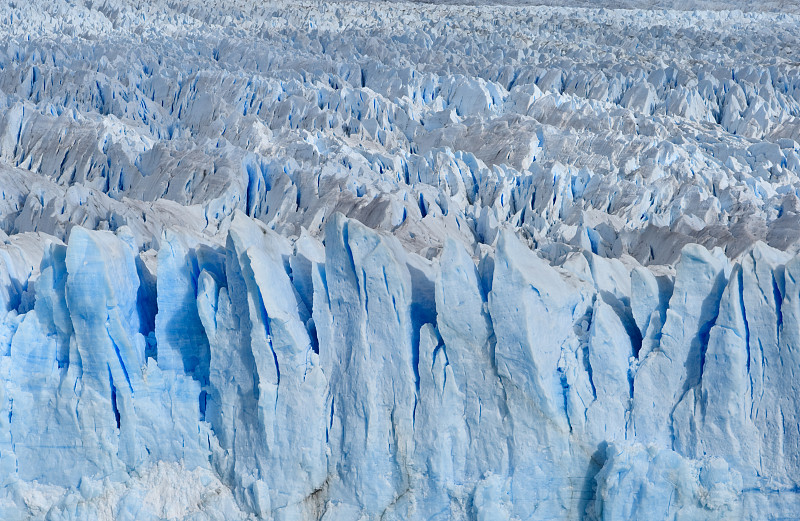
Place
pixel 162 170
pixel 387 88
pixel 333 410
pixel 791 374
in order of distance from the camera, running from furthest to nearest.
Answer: pixel 387 88 → pixel 162 170 → pixel 333 410 → pixel 791 374

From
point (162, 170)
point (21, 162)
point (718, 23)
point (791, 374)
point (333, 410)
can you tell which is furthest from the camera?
point (718, 23)

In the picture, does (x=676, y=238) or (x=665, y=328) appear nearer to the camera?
(x=665, y=328)

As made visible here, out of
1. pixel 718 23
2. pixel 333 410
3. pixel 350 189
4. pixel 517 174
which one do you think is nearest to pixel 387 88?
pixel 517 174

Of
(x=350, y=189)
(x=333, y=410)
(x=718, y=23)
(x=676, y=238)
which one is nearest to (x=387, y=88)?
(x=350, y=189)

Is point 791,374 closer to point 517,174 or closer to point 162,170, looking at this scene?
point 517,174

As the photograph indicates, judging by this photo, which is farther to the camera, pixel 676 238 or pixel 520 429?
pixel 676 238

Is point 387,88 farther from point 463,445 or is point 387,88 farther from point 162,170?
point 463,445

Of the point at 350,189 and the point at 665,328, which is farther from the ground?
the point at 665,328

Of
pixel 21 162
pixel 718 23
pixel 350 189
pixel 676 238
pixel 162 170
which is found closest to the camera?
pixel 676 238

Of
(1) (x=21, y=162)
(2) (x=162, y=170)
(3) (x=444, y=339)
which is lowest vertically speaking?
(1) (x=21, y=162)
